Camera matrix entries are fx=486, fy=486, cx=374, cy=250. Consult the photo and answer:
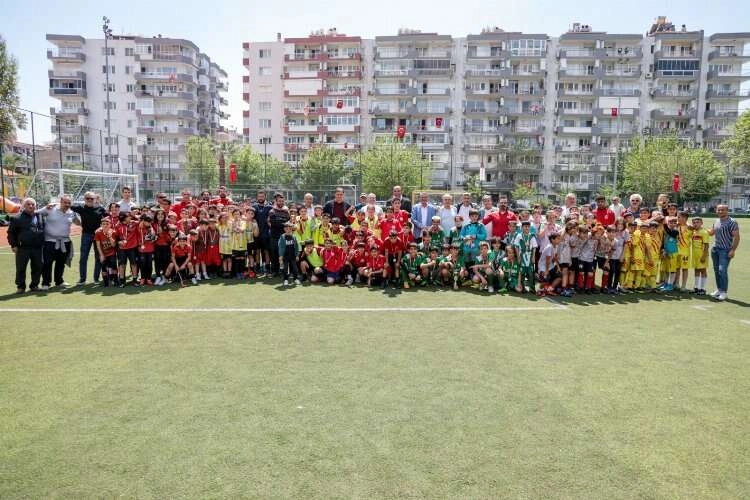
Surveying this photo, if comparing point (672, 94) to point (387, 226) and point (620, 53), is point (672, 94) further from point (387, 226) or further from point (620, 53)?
point (387, 226)

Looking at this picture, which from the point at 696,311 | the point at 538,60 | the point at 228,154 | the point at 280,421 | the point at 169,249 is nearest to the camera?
the point at 280,421

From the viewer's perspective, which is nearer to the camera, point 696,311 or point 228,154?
point 696,311

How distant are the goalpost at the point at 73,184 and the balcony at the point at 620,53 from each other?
188ft

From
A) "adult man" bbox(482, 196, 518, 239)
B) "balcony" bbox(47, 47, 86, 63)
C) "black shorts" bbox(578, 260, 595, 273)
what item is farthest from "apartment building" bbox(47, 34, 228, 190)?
"black shorts" bbox(578, 260, 595, 273)

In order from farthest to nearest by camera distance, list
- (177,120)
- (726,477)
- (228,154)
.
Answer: (177,120), (228,154), (726,477)

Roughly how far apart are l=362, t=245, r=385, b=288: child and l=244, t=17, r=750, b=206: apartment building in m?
53.4

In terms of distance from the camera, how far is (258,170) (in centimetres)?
4762

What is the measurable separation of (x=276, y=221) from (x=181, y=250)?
6.94 ft

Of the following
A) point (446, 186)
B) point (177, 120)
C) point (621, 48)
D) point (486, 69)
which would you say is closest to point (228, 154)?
point (177, 120)

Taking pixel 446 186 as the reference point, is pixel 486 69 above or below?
above

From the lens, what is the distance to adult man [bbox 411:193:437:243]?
1123 cm

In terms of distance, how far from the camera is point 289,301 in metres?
8.78

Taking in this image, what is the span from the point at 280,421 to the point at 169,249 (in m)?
7.49

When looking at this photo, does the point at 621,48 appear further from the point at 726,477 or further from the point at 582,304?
the point at 726,477
